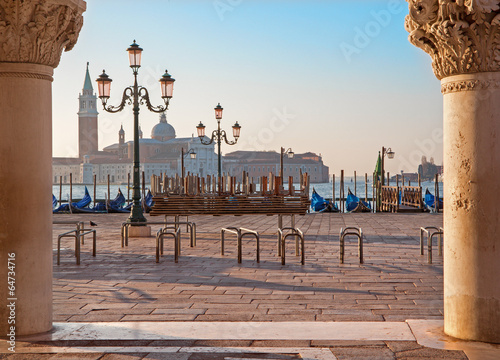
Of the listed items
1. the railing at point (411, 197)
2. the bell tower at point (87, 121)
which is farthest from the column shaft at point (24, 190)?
the bell tower at point (87, 121)

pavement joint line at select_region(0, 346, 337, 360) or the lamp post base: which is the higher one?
the lamp post base

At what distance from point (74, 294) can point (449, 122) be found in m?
3.69

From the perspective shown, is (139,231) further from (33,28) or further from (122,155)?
(122,155)

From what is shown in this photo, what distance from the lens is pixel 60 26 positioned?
4578 millimetres

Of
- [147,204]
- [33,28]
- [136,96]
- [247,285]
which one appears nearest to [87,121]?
[147,204]

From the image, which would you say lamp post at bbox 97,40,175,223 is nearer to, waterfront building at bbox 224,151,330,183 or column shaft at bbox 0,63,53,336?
column shaft at bbox 0,63,53,336

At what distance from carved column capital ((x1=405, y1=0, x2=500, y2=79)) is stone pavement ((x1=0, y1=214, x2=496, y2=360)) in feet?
5.88

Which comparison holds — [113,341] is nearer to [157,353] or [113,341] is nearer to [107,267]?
[157,353]

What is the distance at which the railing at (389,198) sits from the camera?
25.9 metres

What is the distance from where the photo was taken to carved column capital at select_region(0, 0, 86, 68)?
14.3ft

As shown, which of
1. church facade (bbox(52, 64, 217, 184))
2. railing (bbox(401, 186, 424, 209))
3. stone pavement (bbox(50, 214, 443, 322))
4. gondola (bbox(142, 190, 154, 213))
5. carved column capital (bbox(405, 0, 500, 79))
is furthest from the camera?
church facade (bbox(52, 64, 217, 184))

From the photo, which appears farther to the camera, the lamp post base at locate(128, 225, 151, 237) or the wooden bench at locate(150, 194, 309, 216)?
the lamp post base at locate(128, 225, 151, 237)

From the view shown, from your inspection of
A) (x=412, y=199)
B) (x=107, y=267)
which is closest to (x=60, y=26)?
(x=107, y=267)

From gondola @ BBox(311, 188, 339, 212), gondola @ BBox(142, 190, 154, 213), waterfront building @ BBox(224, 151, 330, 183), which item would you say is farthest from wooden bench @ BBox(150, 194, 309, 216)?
waterfront building @ BBox(224, 151, 330, 183)
